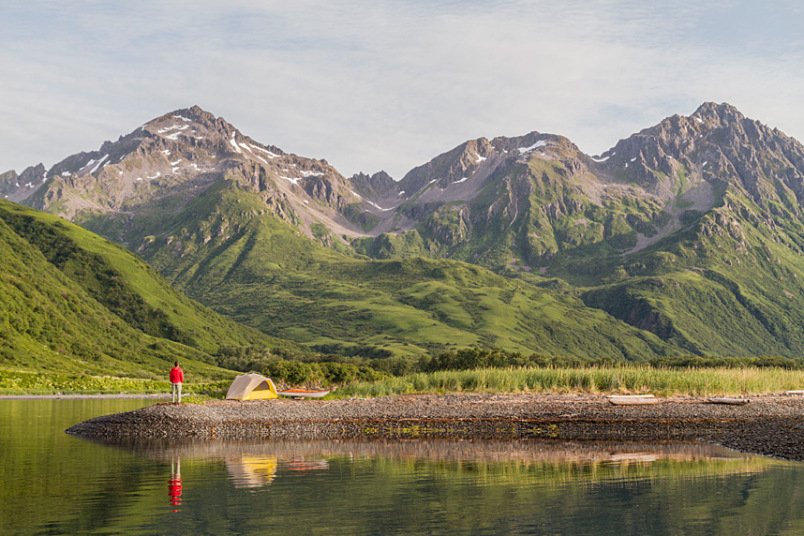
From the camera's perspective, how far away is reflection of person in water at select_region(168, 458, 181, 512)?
1359 inches

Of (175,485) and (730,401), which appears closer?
(175,485)

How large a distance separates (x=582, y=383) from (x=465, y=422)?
20576 millimetres

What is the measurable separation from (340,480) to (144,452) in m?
18.1

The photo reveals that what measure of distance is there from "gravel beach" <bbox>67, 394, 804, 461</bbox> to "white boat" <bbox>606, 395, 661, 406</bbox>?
95 centimetres

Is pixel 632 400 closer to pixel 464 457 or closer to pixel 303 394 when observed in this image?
pixel 464 457

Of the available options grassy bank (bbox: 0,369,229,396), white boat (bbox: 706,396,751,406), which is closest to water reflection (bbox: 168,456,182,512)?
white boat (bbox: 706,396,751,406)

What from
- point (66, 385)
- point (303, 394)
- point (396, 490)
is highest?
point (303, 394)

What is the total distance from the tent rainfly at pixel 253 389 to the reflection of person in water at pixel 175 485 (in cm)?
3243

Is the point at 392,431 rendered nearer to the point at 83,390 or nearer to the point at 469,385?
the point at 469,385

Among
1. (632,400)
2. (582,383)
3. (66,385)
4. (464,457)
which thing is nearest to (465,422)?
(464,457)

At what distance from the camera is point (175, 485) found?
39000mm

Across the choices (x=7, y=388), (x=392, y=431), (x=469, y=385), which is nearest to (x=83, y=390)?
(x=7, y=388)

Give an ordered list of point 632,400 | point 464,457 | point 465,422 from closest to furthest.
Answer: point 464,457 → point 465,422 → point 632,400

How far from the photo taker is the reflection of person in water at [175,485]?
3453cm
